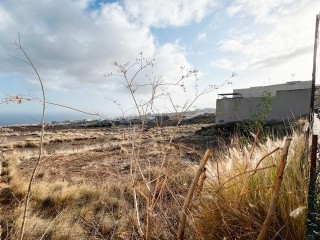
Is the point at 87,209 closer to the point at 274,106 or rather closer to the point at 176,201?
the point at 176,201

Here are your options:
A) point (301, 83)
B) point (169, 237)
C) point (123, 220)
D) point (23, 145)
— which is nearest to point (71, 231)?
point (123, 220)

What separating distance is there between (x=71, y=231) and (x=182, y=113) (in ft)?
7.56

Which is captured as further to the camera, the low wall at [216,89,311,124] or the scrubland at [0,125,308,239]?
the low wall at [216,89,311,124]

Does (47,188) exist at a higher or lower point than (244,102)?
lower

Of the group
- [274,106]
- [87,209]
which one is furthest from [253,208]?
[274,106]

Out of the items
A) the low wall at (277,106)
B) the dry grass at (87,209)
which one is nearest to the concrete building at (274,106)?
Result: the low wall at (277,106)

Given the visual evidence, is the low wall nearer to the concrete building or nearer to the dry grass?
the concrete building

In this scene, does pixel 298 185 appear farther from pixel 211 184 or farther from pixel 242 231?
pixel 211 184

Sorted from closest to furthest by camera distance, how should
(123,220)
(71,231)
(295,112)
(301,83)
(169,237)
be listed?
(169,237) < (71,231) < (123,220) < (295,112) < (301,83)

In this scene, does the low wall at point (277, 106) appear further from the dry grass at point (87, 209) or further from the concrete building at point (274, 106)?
the dry grass at point (87, 209)

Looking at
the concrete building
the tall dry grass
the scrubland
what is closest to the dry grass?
the scrubland

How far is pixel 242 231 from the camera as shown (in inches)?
91.9

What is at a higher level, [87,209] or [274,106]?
[274,106]

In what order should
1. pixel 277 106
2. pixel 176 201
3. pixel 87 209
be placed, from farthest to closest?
pixel 277 106, pixel 87 209, pixel 176 201
